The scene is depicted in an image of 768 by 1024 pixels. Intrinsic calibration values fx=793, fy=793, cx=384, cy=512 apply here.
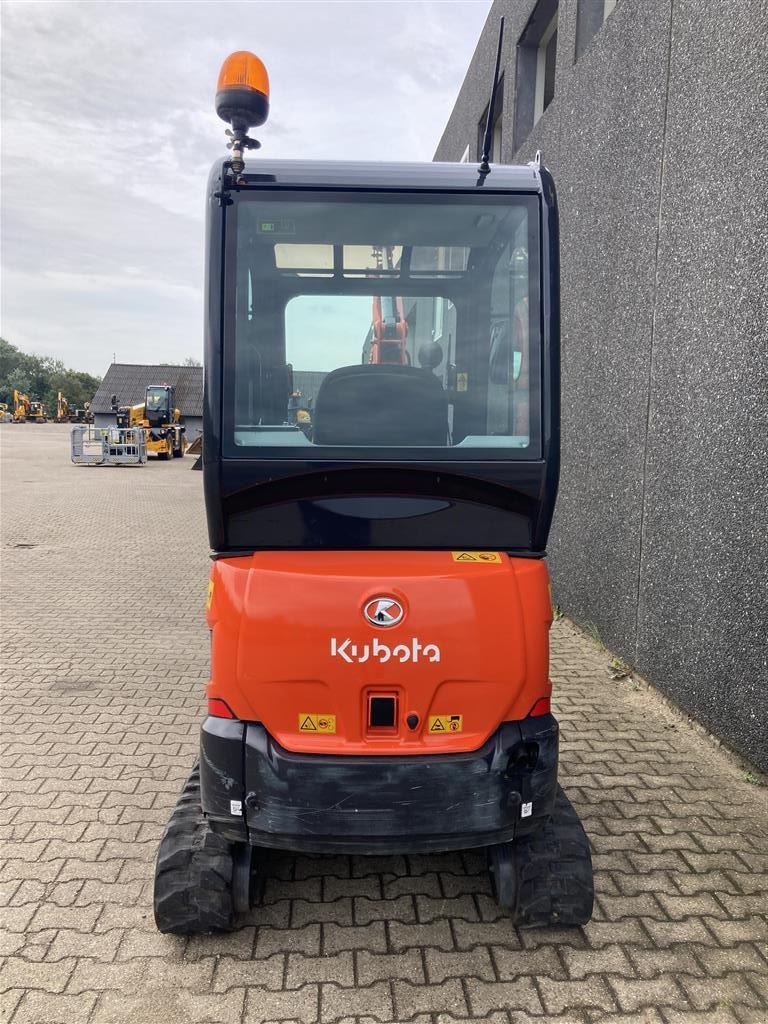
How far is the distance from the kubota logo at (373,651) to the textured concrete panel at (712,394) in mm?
2321

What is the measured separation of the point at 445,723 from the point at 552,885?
2.55 ft

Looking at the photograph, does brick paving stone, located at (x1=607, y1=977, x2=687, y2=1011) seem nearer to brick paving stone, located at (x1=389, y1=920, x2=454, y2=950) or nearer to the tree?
brick paving stone, located at (x1=389, y1=920, x2=454, y2=950)

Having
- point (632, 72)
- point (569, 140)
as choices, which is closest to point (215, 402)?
point (632, 72)

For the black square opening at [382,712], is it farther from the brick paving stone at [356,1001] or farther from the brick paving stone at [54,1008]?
the brick paving stone at [54,1008]

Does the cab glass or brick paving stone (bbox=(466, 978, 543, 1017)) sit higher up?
the cab glass

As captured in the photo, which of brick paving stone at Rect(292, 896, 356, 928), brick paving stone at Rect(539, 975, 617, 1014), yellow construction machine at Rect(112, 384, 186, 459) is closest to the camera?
brick paving stone at Rect(539, 975, 617, 1014)

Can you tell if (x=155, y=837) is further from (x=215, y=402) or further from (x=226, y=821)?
(x=215, y=402)

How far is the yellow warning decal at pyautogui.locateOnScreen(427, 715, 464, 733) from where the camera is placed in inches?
104

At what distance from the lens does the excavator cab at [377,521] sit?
8.53 ft

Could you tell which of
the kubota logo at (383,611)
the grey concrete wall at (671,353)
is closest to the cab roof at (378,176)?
the kubota logo at (383,611)

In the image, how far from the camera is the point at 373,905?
3086mm

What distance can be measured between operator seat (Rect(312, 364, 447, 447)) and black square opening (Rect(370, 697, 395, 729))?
859 mm

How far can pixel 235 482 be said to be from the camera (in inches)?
104

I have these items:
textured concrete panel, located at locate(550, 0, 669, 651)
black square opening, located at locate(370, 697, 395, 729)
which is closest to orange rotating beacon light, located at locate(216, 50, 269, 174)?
black square opening, located at locate(370, 697, 395, 729)
